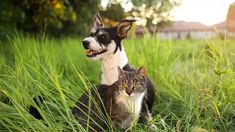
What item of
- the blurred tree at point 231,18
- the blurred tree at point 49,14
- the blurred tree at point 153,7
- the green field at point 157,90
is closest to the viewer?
the green field at point 157,90

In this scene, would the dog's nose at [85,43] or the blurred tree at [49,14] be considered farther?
the blurred tree at [49,14]

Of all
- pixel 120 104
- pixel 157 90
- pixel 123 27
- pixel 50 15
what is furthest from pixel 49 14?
pixel 120 104

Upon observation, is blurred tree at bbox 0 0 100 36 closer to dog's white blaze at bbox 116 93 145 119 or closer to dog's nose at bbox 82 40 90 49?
dog's nose at bbox 82 40 90 49

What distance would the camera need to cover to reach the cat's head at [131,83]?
280cm

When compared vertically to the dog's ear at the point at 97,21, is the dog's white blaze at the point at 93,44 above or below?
below

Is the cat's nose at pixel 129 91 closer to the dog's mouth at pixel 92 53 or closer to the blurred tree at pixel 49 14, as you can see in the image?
the dog's mouth at pixel 92 53

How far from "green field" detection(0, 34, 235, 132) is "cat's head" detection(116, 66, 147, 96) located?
7.5 inches

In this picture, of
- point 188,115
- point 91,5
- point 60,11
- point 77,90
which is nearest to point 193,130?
point 188,115

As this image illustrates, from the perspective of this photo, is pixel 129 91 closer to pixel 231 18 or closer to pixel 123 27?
pixel 123 27

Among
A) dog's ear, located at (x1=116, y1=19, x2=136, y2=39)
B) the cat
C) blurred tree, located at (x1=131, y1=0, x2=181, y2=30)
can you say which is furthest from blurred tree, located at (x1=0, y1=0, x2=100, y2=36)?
the cat

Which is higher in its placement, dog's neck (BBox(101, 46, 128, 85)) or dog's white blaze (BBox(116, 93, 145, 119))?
dog's neck (BBox(101, 46, 128, 85))

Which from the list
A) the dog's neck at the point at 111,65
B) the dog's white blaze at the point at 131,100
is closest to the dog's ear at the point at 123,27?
the dog's neck at the point at 111,65

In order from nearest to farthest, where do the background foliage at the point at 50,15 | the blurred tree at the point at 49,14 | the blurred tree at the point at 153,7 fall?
the blurred tree at the point at 153,7, the background foliage at the point at 50,15, the blurred tree at the point at 49,14

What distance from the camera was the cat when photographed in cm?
283
